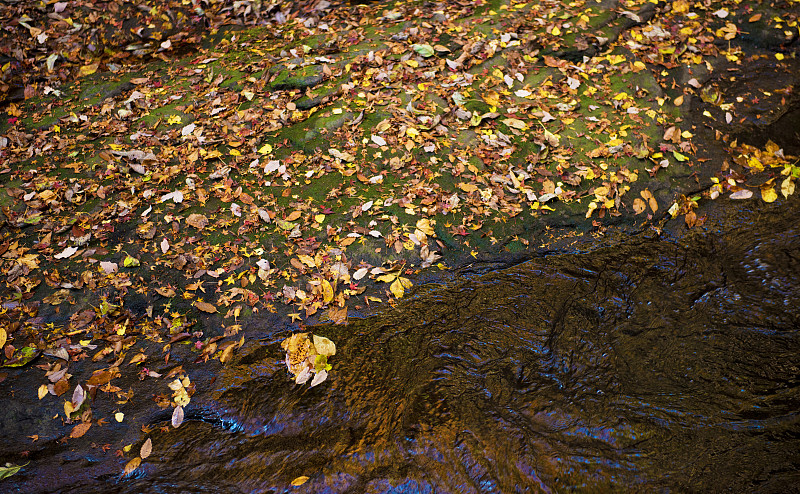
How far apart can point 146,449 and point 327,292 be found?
1.46 m

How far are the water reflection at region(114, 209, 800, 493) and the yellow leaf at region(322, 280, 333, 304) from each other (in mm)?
276

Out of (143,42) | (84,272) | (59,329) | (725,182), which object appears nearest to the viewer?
(59,329)

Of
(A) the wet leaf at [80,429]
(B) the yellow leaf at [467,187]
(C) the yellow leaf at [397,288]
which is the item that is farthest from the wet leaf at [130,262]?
(B) the yellow leaf at [467,187]

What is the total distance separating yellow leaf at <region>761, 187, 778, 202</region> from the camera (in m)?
4.29

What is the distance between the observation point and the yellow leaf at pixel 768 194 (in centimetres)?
429

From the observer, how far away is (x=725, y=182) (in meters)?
4.45

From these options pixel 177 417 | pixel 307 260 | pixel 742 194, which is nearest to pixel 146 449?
pixel 177 417

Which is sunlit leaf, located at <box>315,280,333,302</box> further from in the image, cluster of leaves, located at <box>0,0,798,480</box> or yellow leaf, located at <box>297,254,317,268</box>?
yellow leaf, located at <box>297,254,317,268</box>

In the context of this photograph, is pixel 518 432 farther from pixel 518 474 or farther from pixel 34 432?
pixel 34 432

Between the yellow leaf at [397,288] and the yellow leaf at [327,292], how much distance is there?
442mm

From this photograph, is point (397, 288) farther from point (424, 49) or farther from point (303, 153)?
point (424, 49)

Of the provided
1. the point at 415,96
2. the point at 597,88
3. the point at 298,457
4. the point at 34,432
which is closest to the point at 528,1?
the point at 597,88

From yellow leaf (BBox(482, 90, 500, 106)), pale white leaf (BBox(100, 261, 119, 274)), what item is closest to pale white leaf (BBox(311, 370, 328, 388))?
pale white leaf (BBox(100, 261, 119, 274))

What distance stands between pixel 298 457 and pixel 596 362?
6.22 feet
